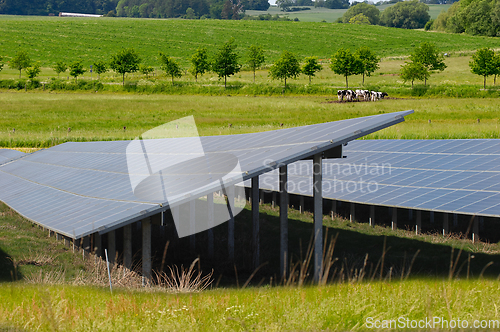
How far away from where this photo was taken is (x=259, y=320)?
7379 mm

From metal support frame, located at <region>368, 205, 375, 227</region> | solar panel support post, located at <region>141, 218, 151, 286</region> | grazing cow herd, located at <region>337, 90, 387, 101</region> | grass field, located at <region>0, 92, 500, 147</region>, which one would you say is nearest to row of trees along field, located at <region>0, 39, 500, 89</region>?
grazing cow herd, located at <region>337, 90, 387, 101</region>

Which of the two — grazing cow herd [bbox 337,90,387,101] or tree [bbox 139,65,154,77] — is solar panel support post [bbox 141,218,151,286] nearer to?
grazing cow herd [bbox 337,90,387,101]

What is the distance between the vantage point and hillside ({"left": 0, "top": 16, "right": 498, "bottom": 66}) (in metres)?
117

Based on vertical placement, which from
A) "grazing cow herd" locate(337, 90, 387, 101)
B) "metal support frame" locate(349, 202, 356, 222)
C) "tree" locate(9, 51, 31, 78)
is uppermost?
"tree" locate(9, 51, 31, 78)

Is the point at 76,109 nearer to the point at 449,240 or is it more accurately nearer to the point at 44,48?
the point at 449,240

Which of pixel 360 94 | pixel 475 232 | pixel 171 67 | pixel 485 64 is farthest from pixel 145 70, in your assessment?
pixel 475 232

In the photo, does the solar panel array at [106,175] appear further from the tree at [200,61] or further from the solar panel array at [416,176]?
the tree at [200,61]

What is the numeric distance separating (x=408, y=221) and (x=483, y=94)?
50.1m

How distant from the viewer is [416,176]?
20.7 meters

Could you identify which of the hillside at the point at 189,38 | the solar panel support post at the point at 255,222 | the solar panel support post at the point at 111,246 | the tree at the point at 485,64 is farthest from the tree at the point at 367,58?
the solar panel support post at the point at 111,246

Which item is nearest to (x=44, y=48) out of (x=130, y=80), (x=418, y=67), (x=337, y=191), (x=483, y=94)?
(x=130, y=80)

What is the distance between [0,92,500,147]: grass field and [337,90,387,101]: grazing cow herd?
2.53 m

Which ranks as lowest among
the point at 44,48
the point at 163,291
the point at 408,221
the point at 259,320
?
the point at 408,221

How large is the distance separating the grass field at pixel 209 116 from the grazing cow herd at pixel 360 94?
253cm
